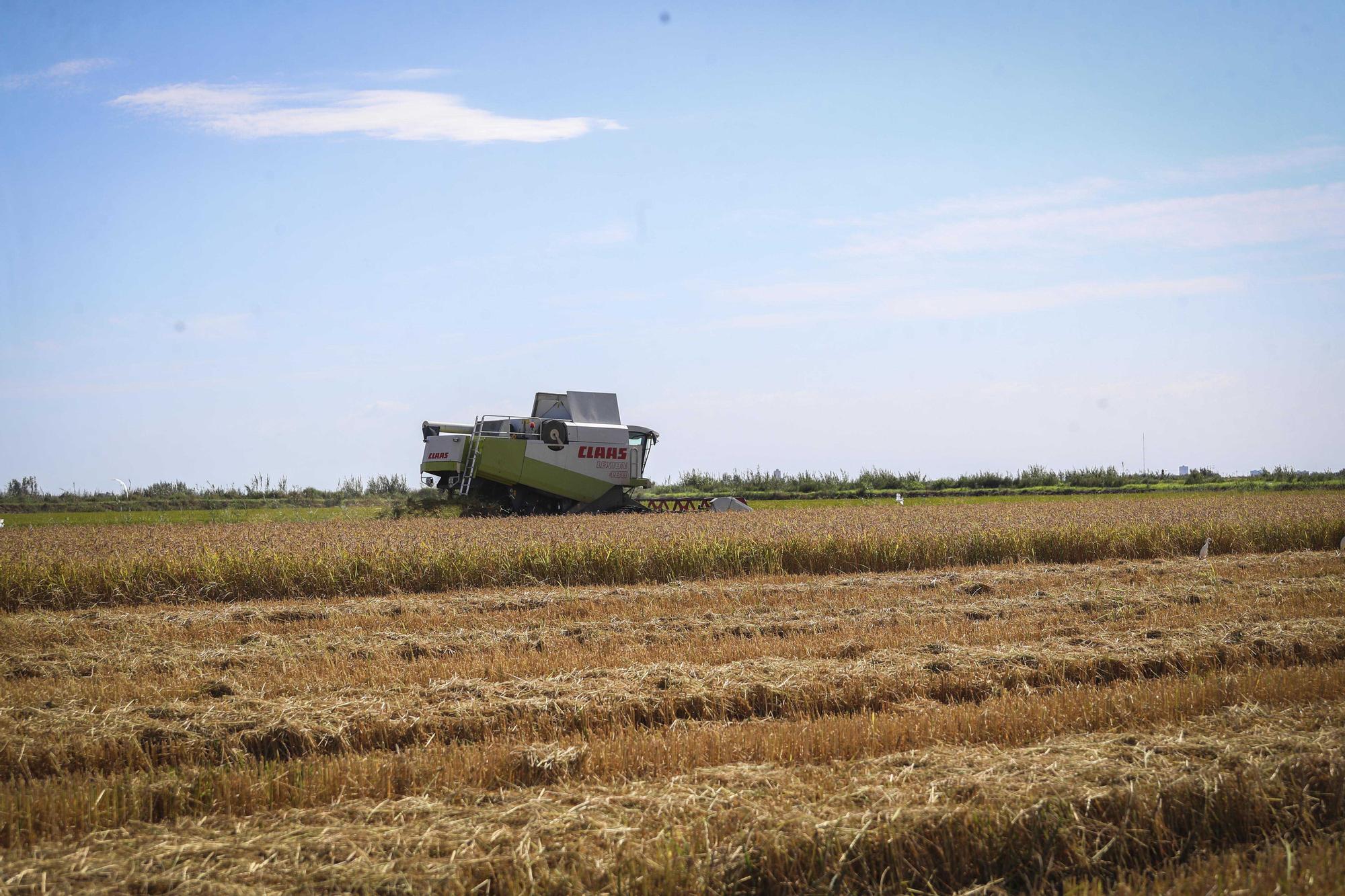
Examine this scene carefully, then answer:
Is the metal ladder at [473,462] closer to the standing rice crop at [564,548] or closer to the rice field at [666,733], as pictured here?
the standing rice crop at [564,548]

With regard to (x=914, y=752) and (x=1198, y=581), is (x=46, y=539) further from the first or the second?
(x=1198, y=581)

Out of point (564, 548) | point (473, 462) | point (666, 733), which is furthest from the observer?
point (473, 462)

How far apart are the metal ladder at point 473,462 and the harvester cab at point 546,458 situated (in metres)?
0.02

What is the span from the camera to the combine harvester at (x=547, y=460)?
24312mm

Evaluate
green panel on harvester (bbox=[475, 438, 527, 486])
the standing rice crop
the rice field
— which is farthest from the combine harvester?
the rice field

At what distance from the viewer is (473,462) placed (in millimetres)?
24016

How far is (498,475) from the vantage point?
24172mm

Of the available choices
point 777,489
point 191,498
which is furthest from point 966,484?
point 191,498

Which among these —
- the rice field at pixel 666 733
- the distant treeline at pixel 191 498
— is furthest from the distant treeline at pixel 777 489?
the rice field at pixel 666 733

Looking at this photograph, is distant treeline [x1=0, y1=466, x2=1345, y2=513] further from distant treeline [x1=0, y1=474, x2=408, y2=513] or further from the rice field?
the rice field

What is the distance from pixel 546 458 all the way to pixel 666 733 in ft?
62.0

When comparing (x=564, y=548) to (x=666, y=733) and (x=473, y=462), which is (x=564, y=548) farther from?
(x=473, y=462)

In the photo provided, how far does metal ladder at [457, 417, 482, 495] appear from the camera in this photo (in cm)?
2394

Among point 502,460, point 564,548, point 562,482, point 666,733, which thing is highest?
point 502,460
